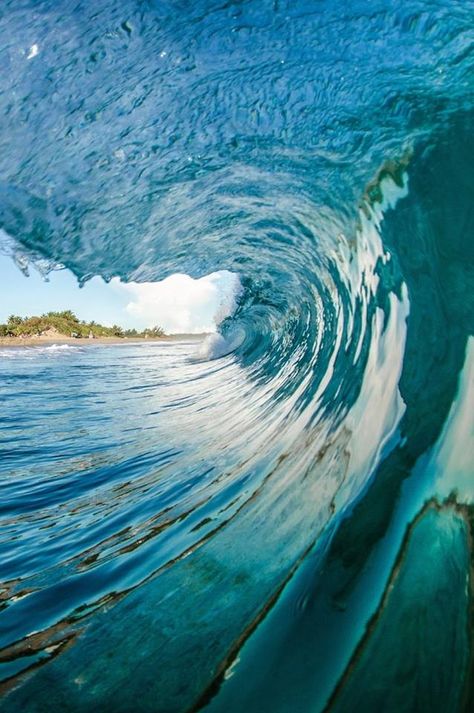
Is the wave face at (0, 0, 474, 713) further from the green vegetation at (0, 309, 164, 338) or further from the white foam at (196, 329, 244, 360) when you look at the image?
the green vegetation at (0, 309, 164, 338)

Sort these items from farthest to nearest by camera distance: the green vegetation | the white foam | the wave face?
the green vegetation
the white foam
the wave face

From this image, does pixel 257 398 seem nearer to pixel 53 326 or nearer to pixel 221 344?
pixel 221 344

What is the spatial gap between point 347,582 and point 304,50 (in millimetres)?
3894

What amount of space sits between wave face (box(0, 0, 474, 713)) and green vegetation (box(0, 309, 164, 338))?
45801 mm

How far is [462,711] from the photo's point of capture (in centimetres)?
100

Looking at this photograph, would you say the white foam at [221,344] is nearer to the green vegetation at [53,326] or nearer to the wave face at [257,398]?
the wave face at [257,398]

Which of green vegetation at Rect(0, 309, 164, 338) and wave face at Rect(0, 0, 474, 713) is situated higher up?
wave face at Rect(0, 0, 474, 713)

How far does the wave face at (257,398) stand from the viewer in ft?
4.36

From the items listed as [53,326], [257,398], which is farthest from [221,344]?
[53,326]

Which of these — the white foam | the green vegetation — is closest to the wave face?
the white foam

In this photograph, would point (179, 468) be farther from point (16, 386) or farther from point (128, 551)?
point (16, 386)

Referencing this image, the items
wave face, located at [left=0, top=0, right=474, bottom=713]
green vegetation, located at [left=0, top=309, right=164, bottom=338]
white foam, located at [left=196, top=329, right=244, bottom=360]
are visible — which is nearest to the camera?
wave face, located at [left=0, top=0, right=474, bottom=713]

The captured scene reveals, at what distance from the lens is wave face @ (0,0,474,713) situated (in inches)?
52.3

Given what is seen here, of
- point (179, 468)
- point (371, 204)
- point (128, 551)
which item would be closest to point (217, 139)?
point (371, 204)
